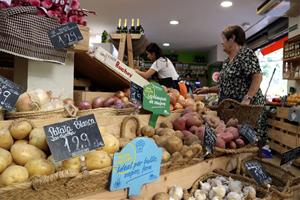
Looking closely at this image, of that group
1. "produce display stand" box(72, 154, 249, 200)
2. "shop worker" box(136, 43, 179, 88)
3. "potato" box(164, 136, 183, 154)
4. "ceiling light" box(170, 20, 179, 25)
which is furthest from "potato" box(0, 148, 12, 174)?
"ceiling light" box(170, 20, 179, 25)

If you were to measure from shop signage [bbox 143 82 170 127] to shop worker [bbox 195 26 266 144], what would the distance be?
3.36 feet

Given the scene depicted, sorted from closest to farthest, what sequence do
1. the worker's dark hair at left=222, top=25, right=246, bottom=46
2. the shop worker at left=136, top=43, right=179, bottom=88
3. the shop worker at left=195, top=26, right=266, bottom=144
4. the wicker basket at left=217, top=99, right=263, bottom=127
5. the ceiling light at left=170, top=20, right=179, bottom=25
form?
1. the wicker basket at left=217, top=99, right=263, bottom=127
2. the shop worker at left=195, top=26, right=266, bottom=144
3. the worker's dark hair at left=222, top=25, right=246, bottom=46
4. the shop worker at left=136, top=43, right=179, bottom=88
5. the ceiling light at left=170, top=20, right=179, bottom=25

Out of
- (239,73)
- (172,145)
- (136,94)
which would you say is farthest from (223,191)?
(239,73)

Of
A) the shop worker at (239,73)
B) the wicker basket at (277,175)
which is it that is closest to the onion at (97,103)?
the wicker basket at (277,175)

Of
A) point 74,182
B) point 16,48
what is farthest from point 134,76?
point 74,182

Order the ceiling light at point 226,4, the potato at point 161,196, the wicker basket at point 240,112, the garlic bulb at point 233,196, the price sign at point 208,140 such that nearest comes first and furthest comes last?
the potato at point 161,196, the garlic bulb at point 233,196, the price sign at point 208,140, the wicker basket at point 240,112, the ceiling light at point 226,4

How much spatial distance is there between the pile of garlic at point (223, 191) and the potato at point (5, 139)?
0.77 meters

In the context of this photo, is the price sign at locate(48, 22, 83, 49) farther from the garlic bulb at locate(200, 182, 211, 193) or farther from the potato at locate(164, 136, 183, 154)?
the garlic bulb at locate(200, 182, 211, 193)

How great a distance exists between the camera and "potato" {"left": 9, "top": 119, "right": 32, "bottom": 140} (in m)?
1.14

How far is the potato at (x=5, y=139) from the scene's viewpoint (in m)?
1.09

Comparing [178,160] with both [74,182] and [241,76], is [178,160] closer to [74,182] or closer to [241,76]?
[74,182]

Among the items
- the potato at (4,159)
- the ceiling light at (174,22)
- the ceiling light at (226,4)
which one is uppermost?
the ceiling light at (226,4)

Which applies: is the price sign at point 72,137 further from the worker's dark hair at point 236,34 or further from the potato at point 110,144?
the worker's dark hair at point 236,34

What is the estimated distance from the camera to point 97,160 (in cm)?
108
